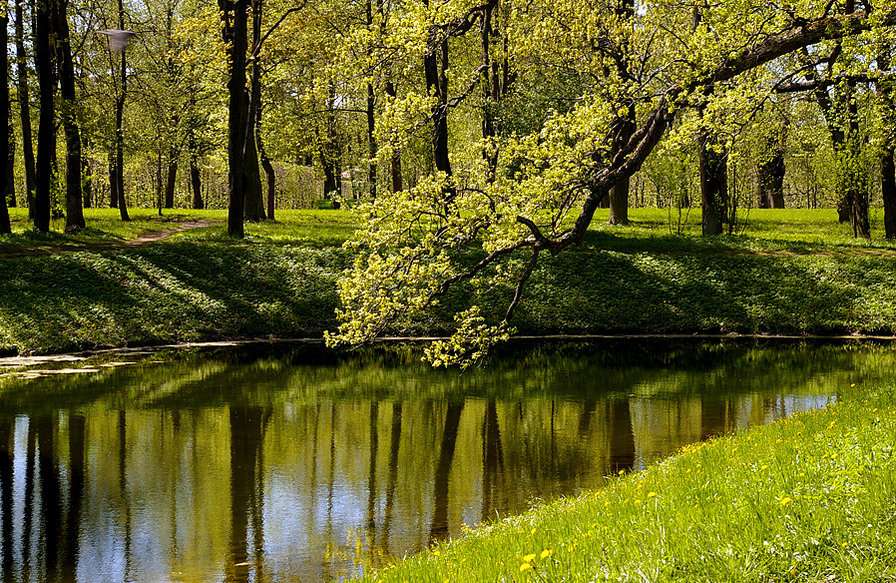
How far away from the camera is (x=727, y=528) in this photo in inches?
198

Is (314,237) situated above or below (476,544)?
above

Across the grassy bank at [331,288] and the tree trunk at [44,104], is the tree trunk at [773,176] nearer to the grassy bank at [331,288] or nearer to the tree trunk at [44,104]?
the grassy bank at [331,288]

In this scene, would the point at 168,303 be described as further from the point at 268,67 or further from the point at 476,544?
the point at 476,544

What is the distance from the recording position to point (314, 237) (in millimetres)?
29422

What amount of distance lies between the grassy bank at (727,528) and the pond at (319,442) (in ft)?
6.57

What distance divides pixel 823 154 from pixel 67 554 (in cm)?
3013

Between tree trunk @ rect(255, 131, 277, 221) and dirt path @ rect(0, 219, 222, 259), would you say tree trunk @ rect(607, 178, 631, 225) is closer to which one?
tree trunk @ rect(255, 131, 277, 221)

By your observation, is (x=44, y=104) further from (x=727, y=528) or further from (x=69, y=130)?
(x=727, y=528)

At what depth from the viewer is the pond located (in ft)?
27.7

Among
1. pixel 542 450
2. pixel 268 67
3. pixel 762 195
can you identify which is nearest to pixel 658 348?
pixel 542 450

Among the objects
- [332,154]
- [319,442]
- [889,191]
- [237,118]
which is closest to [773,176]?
[889,191]

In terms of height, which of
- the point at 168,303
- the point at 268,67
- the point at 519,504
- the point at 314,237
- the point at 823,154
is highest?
the point at 268,67

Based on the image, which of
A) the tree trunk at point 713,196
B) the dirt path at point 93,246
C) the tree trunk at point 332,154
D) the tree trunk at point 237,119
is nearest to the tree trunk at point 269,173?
the tree trunk at point 332,154

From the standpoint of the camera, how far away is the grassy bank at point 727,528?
4.48m
